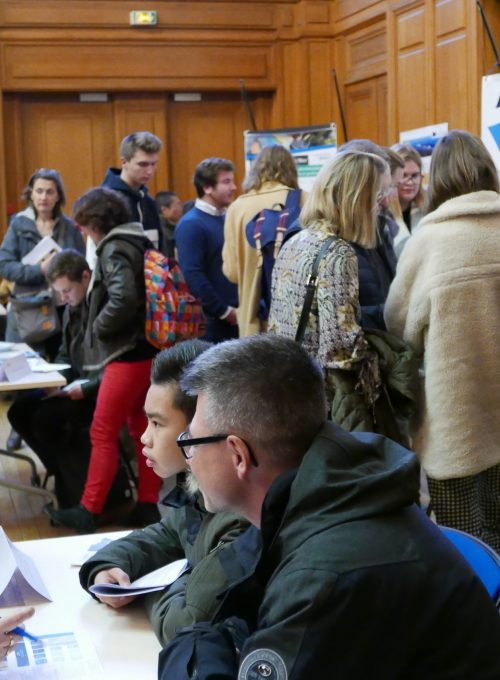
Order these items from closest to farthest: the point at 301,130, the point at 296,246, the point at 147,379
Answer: the point at 296,246
the point at 147,379
the point at 301,130

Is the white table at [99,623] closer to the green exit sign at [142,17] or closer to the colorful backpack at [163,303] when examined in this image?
the colorful backpack at [163,303]

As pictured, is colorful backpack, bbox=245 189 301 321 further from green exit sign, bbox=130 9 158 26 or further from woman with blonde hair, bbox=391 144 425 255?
green exit sign, bbox=130 9 158 26

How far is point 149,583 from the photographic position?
1.92 m

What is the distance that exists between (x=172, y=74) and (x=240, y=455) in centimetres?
784

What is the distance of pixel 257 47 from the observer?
8977 mm

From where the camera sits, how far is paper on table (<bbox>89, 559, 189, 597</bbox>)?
6.05 feet

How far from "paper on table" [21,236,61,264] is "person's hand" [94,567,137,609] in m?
3.71

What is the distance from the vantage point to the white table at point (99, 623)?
1635 mm

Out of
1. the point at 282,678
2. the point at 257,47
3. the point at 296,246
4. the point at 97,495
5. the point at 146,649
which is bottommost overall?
the point at 97,495

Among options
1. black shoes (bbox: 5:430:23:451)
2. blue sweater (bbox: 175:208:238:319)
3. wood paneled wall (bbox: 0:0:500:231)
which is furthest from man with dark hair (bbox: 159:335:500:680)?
wood paneled wall (bbox: 0:0:500:231)

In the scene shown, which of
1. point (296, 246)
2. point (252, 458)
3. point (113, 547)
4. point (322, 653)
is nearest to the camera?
point (322, 653)

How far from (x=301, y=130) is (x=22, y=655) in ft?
20.8

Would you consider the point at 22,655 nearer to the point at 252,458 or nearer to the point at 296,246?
the point at 252,458

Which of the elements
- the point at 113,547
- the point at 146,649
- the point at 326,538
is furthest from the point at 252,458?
the point at 113,547
